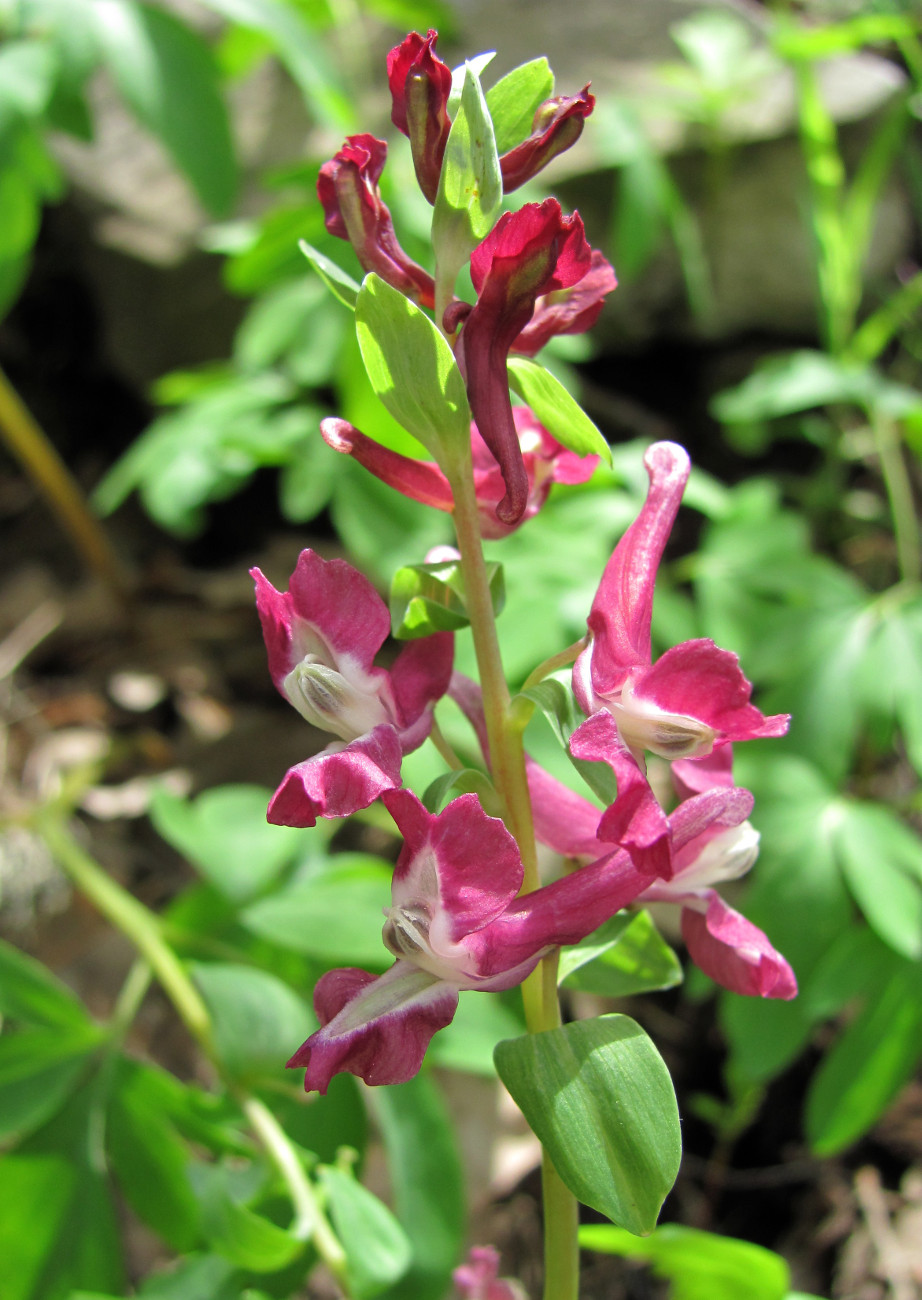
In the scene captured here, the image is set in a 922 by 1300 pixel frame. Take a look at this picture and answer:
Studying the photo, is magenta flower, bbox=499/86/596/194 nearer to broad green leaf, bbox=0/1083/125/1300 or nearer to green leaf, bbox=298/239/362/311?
green leaf, bbox=298/239/362/311

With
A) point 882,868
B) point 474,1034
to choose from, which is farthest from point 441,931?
point 882,868

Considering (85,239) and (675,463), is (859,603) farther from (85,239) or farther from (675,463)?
(85,239)

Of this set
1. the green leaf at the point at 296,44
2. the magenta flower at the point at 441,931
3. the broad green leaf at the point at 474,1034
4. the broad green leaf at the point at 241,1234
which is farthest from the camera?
the green leaf at the point at 296,44

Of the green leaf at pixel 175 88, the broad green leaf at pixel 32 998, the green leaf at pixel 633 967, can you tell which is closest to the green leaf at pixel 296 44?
the green leaf at pixel 175 88

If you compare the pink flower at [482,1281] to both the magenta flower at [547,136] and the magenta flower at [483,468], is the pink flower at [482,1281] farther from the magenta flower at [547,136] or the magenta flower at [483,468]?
the magenta flower at [547,136]

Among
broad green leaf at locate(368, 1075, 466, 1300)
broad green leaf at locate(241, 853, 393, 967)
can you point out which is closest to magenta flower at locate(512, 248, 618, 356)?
broad green leaf at locate(241, 853, 393, 967)

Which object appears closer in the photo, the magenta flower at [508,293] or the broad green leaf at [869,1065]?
the magenta flower at [508,293]

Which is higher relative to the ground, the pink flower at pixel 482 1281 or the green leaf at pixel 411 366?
the green leaf at pixel 411 366
